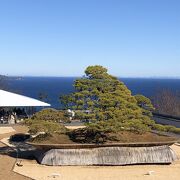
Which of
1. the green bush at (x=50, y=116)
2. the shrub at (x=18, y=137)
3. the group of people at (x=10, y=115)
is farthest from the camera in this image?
the group of people at (x=10, y=115)

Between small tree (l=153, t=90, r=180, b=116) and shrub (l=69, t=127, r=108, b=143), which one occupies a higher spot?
shrub (l=69, t=127, r=108, b=143)

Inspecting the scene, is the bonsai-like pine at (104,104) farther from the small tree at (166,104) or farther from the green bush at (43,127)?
the small tree at (166,104)

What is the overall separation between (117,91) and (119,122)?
1958 mm

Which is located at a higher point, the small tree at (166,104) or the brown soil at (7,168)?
the brown soil at (7,168)

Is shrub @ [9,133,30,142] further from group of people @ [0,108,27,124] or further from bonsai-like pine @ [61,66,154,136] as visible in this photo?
group of people @ [0,108,27,124]

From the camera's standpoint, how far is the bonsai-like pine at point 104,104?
20.5m

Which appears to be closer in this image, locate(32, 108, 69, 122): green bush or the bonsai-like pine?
the bonsai-like pine

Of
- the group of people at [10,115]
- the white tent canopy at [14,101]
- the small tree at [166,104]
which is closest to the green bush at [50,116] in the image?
the white tent canopy at [14,101]

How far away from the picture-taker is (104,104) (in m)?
21.0

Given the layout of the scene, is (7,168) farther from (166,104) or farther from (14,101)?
(166,104)

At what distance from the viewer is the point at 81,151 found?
19797 mm

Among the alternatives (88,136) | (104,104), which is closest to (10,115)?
(88,136)

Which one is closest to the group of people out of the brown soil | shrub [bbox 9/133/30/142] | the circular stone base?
shrub [bbox 9/133/30/142]

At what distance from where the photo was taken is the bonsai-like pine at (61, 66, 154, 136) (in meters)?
20.5
